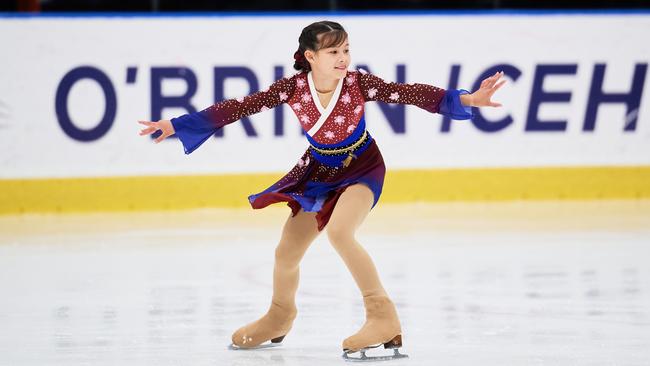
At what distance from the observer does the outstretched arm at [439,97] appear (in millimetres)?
3697

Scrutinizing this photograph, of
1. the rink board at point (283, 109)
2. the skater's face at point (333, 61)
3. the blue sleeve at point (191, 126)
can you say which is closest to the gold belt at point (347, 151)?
the skater's face at point (333, 61)

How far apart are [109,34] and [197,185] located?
1197 mm

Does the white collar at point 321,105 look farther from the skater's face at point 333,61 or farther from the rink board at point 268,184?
the rink board at point 268,184

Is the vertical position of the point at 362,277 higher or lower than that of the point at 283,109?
lower

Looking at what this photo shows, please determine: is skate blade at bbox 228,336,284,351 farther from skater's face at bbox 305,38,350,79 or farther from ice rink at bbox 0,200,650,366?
skater's face at bbox 305,38,350,79

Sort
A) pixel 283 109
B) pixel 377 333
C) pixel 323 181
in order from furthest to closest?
pixel 283 109, pixel 323 181, pixel 377 333

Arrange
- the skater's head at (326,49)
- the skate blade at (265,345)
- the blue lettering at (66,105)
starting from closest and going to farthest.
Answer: the skater's head at (326,49) < the skate blade at (265,345) < the blue lettering at (66,105)

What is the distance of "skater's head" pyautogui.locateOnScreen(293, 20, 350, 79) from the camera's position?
3693 millimetres

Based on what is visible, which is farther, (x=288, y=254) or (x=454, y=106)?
(x=288, y=254)

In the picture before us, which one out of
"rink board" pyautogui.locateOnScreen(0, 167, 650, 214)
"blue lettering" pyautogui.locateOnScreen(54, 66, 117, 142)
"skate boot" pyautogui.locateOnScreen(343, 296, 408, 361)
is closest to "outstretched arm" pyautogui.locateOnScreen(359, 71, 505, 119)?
"skate boot" pyautogui.locateOnScreen(343, 296, 408, 361)

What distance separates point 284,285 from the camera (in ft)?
12.7

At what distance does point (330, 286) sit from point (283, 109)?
3022mm

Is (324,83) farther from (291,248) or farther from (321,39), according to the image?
(291,248)

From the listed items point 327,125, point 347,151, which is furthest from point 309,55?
point 347,151
